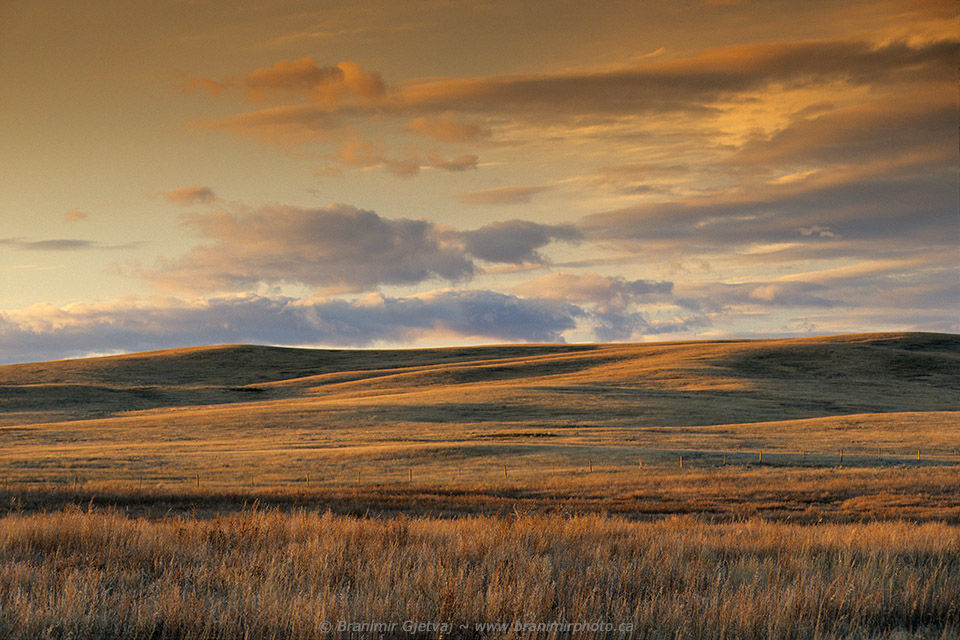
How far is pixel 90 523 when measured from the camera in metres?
10.2

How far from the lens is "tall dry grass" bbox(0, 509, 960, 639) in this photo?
5.83 meters

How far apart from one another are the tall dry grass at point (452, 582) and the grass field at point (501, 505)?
40 mm

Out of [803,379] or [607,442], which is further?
[803,379]

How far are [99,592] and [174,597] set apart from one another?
136 cm

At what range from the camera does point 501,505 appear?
2569 centimetres

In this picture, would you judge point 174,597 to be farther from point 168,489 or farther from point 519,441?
point 519,441

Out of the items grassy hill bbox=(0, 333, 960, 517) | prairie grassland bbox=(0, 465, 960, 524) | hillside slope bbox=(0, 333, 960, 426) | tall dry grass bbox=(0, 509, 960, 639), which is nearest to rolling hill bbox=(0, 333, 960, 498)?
grassy hill bbox=(0, 333, 960, 517)

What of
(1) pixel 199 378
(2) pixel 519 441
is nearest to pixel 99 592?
(2) pixel 519 441

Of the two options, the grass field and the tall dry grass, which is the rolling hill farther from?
the tall dry grass

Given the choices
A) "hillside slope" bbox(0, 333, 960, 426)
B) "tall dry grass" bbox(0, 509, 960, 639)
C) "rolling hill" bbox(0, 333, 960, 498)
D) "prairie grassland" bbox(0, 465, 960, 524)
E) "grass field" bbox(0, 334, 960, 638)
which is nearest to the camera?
"tall dry grass" bbox(0, 509, 960, 639)

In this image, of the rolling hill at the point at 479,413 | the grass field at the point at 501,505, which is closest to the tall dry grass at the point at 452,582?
the grass field at the point at 501,505

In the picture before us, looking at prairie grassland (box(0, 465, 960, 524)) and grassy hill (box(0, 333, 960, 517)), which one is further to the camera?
grassy hill (box(0, 333, 960, 517))

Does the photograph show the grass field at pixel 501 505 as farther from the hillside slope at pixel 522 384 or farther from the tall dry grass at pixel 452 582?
the hillside slope at pixel 522 384

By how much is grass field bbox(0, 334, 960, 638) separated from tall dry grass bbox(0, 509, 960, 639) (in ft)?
0.13
